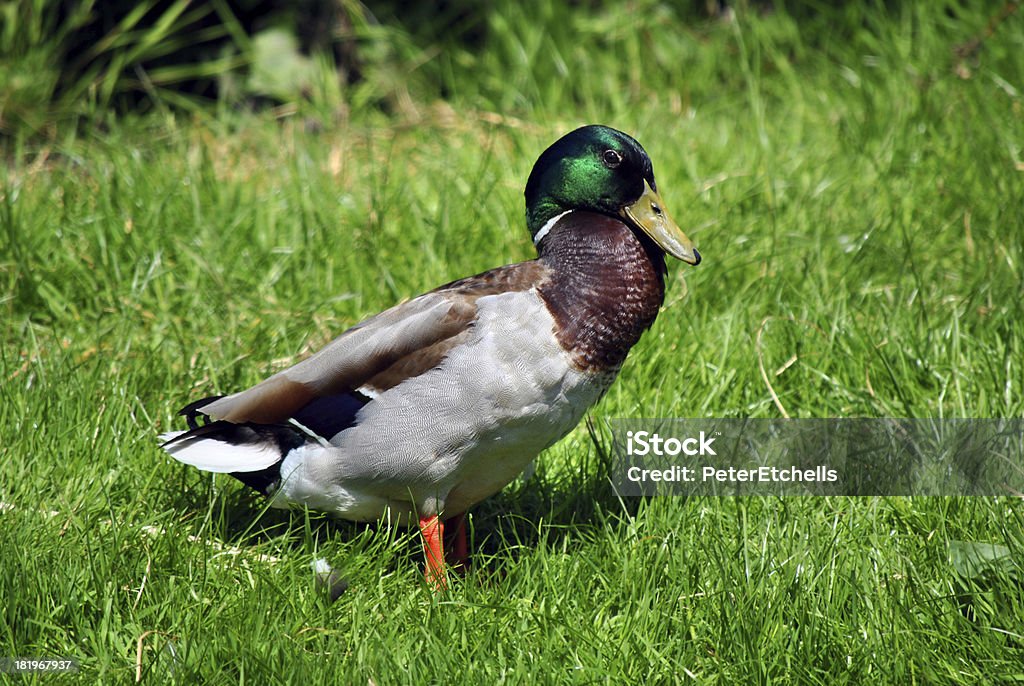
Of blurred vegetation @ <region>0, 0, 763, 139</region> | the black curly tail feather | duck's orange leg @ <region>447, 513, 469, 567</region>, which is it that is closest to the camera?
the black curly tail feather

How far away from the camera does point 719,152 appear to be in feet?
16.6

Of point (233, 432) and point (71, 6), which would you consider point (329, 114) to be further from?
point (233, 432)

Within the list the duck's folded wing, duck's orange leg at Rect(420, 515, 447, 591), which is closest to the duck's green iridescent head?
the duck's folded wing

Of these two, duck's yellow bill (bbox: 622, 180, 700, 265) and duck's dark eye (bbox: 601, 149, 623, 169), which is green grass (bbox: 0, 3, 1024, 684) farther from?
duck's dark eye (bbox: 601, 149, 623, 169)

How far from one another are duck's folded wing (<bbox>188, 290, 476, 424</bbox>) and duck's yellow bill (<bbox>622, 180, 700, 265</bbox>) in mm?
511

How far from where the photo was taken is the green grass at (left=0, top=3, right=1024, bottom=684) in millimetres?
2662

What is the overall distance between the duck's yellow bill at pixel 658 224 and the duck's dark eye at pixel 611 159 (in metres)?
0.10

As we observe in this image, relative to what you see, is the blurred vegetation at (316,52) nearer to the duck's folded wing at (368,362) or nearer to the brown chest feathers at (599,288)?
the brown chest feathers at (599,288)

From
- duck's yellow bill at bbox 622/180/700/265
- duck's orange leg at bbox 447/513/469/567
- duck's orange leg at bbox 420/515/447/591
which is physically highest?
duck's yellow bill at bbox 622/180/700/265

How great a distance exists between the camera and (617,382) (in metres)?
3.84

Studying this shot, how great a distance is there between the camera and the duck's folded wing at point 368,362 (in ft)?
9.70

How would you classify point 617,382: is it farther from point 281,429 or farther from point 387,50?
point 387,50

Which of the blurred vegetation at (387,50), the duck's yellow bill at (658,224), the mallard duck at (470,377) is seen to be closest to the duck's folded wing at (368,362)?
the mallard duck at (470,377)

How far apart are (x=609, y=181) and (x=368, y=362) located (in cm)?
80
